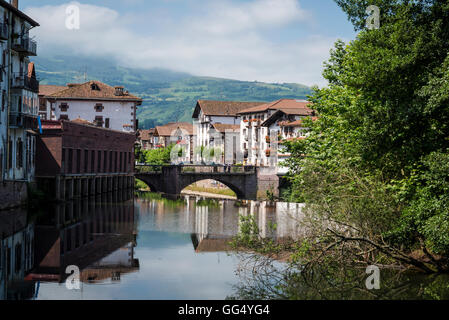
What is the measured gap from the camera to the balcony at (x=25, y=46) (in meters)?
48.5

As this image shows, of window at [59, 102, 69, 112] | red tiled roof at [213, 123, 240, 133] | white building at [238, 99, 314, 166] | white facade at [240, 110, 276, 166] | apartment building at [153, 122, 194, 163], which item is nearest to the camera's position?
window at [59, 102, 69, 112]

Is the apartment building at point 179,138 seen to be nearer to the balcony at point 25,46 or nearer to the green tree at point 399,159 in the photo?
the balcony at point 25,46

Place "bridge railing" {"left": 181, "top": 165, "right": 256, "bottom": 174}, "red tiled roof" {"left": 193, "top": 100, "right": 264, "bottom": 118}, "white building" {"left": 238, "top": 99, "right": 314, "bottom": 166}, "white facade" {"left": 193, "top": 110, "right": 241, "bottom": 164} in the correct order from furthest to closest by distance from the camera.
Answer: "red tiled roof" {"left": 193, "top": 100, "right": 264, "bottom": 118}, "white facade" {"left": 193, "top": 110, "right": 241, "bottom": 164}, "white building" {"left": 238, "top": 99, "right": 314, "bottom": 166}, "bridge railing" {"left": 181, "top": 165, "right": 256, "bottom": 174}

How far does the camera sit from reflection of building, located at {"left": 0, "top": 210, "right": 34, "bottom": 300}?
22781 millimetres

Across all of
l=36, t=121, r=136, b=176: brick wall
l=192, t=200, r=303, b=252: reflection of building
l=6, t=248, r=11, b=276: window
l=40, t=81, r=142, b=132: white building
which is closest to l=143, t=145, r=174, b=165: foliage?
l=40, t=81, r=142, b=132: white building

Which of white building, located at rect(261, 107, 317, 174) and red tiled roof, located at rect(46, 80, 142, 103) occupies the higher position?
red tiled roof, located at rect(46, 80, 142, 103)

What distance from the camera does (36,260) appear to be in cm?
2870

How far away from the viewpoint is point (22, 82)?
161 feet

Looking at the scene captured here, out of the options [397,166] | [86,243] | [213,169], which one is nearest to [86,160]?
[213,169]

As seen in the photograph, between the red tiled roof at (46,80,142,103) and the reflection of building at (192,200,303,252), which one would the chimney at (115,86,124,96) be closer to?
the red tiled roof at (46,80,142,103)

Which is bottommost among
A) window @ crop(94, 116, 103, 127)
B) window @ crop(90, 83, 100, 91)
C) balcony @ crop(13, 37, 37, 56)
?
window @ crop(94, 116, 103, 127)

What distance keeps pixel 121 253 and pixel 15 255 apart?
4.84m

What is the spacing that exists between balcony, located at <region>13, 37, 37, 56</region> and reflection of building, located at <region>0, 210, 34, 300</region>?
13.1 meters
